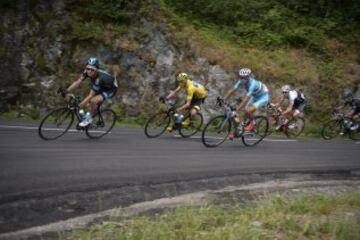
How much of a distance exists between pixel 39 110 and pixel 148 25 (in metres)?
6.31

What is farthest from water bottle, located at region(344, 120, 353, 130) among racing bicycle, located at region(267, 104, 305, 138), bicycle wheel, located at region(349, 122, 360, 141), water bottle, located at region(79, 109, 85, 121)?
water bottle, located at region(79, 109, 85, 121)

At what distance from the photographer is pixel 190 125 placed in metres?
14.8

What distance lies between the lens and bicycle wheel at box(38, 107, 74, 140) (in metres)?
11.8

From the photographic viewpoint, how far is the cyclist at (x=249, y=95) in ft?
45.3

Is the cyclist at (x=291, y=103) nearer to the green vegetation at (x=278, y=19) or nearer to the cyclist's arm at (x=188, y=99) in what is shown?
the green vegetation at (x=278, y=19)

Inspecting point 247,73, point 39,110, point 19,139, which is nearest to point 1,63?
point 39,110

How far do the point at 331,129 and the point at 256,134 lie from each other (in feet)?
21.4

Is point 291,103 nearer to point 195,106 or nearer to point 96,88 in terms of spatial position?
point 195,106

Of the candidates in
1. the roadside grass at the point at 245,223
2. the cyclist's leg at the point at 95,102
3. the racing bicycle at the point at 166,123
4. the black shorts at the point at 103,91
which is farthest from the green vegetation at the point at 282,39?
the roadside grass at the point at 245,223

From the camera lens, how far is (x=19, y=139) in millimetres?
11414

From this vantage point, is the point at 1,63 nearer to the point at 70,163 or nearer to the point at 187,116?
the point at 187,116

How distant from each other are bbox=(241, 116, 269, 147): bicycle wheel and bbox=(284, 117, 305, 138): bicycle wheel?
4.56 meters

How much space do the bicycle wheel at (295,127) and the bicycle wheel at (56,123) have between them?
10.1 metres

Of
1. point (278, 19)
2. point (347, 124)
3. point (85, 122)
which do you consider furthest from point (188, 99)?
point (278, 19)
